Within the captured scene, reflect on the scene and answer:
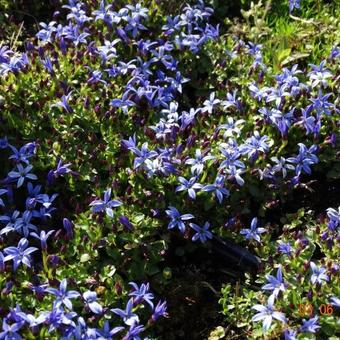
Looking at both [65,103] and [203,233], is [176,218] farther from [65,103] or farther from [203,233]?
[65,103]

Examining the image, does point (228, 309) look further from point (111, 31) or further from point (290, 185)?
point (111, 31)

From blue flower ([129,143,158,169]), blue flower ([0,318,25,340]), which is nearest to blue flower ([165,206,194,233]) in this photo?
→ blue flower ([129,143,158,169])

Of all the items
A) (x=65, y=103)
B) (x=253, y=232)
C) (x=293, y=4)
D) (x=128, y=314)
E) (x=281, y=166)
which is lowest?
(x=128, y=314)

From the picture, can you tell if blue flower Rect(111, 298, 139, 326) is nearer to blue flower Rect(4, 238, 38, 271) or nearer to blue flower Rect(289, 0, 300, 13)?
blue flower Rect(4, 238, 38, 271)

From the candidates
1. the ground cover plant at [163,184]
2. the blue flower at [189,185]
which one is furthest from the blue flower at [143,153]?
the blue flower at [189,185]

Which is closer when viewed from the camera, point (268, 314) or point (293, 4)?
point (268, 314)

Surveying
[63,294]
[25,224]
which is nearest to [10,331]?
[63,294]
